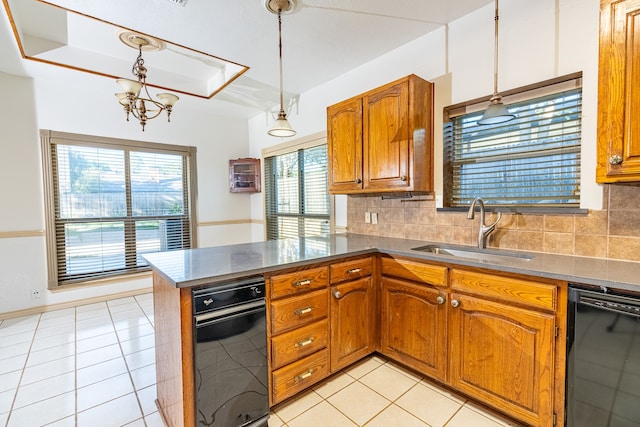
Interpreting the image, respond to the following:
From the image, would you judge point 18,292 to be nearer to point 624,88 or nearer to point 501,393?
point 501,393

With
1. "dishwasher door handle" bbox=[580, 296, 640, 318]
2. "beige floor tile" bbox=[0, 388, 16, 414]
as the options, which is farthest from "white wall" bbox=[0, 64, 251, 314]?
"dishwasher door handle" bbox=[580, 296, 640, 318]

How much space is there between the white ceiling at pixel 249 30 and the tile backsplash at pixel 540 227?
147 cm

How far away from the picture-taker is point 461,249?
2.28 m

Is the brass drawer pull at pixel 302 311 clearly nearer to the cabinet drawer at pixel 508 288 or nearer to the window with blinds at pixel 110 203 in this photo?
the cabinet drawer at pixel 508 288

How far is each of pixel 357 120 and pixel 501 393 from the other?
222cm

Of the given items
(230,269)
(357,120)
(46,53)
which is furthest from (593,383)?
(46,53)

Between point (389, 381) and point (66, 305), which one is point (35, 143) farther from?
point (389, 381)

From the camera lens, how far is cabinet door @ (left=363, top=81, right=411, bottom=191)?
2.30 metres

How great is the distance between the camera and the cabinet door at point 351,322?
6.75 feet

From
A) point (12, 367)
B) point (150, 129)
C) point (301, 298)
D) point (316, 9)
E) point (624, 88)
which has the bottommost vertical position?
point (12, 367)

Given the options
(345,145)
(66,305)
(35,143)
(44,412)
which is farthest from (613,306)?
(35,143)

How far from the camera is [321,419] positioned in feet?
5.71

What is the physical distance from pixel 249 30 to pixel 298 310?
229cm

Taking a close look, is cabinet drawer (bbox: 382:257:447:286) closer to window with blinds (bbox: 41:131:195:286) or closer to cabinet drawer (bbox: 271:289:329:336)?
cabinet drawer (bbox: 271:289:329:336)
